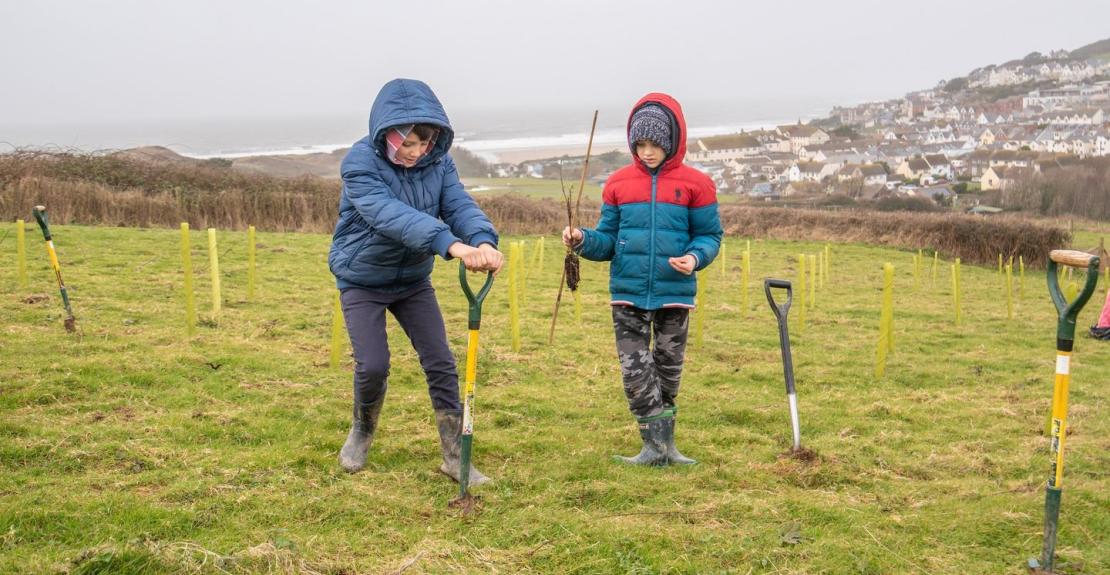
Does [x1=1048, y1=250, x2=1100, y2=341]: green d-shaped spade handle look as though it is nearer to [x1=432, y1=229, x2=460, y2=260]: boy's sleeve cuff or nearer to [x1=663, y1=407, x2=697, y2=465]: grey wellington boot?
[x1=663, y1=407, x2=697, y2=465]: grey wellington boot

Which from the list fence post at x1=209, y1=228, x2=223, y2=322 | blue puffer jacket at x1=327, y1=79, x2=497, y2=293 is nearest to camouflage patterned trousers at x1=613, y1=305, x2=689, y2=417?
blue puffer jacket at x1=327, y1=79, x2=497, y2=293

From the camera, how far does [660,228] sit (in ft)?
16.2

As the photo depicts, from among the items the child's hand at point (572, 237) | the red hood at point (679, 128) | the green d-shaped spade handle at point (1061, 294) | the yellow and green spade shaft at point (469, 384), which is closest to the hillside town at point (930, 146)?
the red hood at point (679, 128)

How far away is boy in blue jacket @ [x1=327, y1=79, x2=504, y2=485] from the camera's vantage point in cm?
411

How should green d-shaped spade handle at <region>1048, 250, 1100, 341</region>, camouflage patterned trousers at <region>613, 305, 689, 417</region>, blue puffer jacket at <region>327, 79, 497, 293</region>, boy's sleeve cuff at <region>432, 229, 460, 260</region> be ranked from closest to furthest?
green d-shaped spade handle at <region>1048, 250, 1100, 341</region> < boy's sleeve cuff at <region>432, 229, 460, 260</region> < blue puffer jacket at <region>327, 79, 497, 293</region> < camouflage patterned trousers at <region>613, 305, 689, 417</region>

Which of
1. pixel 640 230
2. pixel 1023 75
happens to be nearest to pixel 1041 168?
pixel 640 230

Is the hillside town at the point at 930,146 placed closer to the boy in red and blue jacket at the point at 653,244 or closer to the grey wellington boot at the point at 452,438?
the boy in red and blue jacket at the point at 653,244

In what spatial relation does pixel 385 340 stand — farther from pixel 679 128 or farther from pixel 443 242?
pixel 679 128

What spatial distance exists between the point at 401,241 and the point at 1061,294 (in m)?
2.88

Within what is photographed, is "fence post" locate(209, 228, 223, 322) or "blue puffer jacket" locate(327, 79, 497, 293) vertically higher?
"blue puffer jacket" locate(327, 79, 497, 293)

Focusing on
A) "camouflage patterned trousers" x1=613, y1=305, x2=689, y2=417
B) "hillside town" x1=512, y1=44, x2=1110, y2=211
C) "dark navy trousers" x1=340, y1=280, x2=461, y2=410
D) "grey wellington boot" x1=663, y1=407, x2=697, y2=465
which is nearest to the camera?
"dark navy trousers" x1=340, y1=280, x2=461, y2=410

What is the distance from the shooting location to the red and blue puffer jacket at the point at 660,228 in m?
4.91

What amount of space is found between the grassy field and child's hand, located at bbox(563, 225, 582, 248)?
51.1 inches

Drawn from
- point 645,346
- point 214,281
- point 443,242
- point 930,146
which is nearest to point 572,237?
point 645,346
